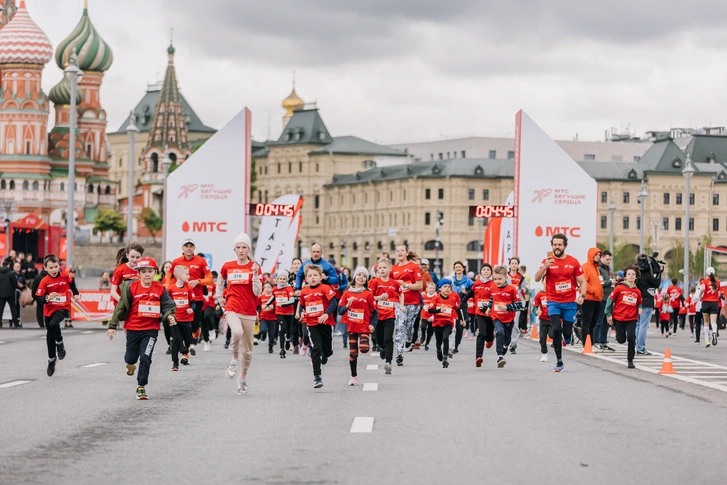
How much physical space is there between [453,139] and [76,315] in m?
139

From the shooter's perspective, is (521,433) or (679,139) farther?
(679,139)

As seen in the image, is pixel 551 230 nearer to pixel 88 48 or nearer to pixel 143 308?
pixel 143 308

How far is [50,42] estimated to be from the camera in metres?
144

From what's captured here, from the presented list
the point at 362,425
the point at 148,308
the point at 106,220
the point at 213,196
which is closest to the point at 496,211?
the point at 213,196

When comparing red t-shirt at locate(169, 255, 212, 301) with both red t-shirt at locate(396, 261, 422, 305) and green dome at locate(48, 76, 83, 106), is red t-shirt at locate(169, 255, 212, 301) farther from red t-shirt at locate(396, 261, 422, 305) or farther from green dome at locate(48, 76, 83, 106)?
green dome at locate(48, 76, 83, 106)

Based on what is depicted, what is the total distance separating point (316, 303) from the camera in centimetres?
1761

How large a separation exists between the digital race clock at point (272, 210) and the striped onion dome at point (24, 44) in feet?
367

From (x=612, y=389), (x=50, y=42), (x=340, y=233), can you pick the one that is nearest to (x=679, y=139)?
(x=340, y=233)

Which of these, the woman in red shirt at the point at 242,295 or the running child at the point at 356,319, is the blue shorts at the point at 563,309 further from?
→ the woman in red shirt at the point at 242,295

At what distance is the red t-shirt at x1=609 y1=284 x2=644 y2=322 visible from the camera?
22.0 meters

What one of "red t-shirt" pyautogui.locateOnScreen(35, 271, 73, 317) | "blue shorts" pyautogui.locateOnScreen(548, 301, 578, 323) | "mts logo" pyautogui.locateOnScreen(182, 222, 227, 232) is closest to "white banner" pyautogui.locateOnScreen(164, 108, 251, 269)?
"mts logo" pyautogui.locateOnScreen(182, 222, 227, 232)

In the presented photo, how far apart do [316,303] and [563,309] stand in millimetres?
4715

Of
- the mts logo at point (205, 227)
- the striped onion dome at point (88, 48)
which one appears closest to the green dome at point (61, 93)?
the striped onion dome at point (88, 48)

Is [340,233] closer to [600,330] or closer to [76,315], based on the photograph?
[76,315]
